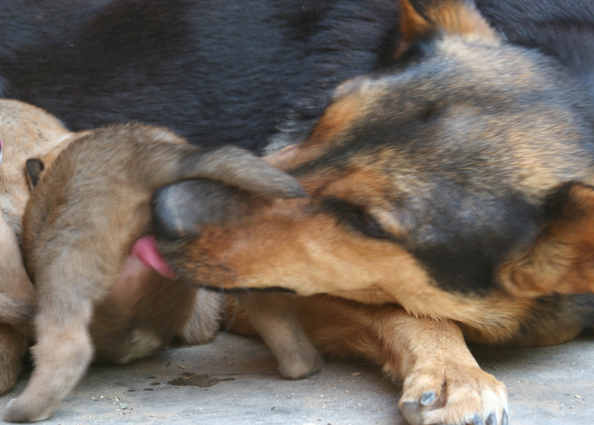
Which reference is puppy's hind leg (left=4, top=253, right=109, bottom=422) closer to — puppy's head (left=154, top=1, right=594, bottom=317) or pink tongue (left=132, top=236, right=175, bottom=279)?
pink tongue (left=132, top=236, right=175, bottom=279)

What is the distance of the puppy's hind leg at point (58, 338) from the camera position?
7.97ft

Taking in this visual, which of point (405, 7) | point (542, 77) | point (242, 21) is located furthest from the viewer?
point (242, 21)

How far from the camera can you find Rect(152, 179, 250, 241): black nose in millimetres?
2660

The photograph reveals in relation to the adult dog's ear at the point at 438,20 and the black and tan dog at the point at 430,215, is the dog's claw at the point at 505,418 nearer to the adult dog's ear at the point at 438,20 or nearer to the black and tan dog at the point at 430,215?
the black and tan dog at the point at 430,215

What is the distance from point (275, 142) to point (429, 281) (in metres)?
1.40

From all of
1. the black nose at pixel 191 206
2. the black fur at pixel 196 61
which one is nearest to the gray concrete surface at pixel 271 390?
the black nose at pixel 191 206

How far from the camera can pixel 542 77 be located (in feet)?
10.2

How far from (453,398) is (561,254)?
68 cm

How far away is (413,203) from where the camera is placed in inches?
109

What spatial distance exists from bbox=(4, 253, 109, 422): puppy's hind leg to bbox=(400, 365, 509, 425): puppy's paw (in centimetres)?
100

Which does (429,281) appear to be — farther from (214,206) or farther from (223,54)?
(223,54)

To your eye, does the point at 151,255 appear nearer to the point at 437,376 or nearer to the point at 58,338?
the point at 58,338

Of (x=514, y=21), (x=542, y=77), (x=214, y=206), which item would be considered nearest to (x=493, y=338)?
(x=542, y=77)

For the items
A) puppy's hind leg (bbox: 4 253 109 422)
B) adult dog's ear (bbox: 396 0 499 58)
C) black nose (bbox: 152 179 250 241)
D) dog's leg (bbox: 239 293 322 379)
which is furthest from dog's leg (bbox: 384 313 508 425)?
adult dog's ear (bbox: 396 0 499 58)
